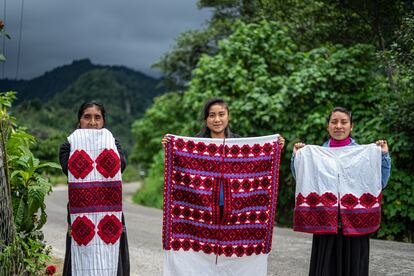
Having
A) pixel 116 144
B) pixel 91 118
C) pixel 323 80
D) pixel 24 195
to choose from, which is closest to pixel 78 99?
pixel 323 80

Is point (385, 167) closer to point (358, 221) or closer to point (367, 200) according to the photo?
point (367, 200)

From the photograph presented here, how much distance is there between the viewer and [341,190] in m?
4.30

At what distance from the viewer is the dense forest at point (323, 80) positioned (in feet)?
28.2

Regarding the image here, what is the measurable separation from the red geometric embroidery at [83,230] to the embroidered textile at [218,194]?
2.20ft

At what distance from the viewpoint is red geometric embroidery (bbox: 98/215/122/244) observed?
4.11m

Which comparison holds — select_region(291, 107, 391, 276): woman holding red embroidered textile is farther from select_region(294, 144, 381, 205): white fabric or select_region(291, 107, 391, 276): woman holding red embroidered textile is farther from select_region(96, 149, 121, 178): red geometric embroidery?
select_region(96, 149, 121, 178): red geometric embroidery

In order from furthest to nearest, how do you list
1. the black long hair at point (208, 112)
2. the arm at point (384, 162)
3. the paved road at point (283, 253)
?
the paved road at point (283, 253)
the black long hair at point (208, 112)
the arm at point (384, 162)

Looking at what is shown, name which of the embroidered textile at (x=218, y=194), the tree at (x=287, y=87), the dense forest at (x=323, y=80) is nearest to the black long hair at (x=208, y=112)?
the embroidered textile at (x=218, y=194)

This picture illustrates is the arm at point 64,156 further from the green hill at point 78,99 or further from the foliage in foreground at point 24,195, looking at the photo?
the green hill at point 78,99

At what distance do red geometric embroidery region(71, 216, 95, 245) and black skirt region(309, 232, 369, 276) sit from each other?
1.97 m

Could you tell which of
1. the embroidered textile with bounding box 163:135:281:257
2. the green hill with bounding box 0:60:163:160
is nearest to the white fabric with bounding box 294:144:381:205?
the embroidered textile with bounding box 163:135:281:257

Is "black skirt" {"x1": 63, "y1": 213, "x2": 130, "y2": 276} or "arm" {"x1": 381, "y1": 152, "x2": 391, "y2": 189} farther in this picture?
"arm" {"x1": 381, "y1": 152, "x2": 391, "y2": 189}

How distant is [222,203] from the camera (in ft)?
14.4

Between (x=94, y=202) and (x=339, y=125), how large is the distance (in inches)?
87.2
